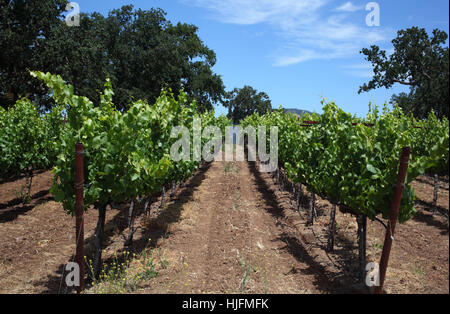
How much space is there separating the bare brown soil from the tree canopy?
713 cm

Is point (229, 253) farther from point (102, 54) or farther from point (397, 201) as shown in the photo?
point (102, 54)

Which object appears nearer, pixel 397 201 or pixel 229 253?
pixel 397 201

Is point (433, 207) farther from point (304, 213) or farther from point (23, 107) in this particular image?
point (23, 107)

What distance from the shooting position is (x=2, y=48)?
1972cm

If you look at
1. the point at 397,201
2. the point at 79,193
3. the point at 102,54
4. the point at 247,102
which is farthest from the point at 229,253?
the point at 247,102

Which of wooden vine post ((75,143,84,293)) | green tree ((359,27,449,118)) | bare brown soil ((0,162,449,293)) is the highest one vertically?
green tree ((359,27,449,118))

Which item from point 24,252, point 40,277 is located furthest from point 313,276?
point 24,252

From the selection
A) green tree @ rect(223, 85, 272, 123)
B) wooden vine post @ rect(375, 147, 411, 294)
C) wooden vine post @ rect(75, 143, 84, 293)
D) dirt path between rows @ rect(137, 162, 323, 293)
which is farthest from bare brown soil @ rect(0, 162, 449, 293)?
green tree @ rect(223, 85, 272, 123)

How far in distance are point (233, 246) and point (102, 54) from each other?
23195 mm

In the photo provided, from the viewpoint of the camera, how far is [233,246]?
769 cm

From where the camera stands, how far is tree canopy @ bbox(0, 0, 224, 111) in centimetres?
2061

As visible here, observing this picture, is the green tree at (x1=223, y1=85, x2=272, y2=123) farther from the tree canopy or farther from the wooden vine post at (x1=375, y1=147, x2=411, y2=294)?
the wooden vine post at (x1=375, y1=147, x2=411, y2=294)

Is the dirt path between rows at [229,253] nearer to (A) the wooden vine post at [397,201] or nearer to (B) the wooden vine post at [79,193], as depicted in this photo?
(B) the wooden vine post at [79,193]

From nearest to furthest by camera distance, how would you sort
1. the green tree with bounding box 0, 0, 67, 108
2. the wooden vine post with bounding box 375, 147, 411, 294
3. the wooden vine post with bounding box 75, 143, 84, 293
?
the wooden vine post with bounding box 375, 147, 411, 294 < the wooden vine post with bounding box 75, 143, 84, 293 < the green tree with bounding box 0, 0, 67, 108
